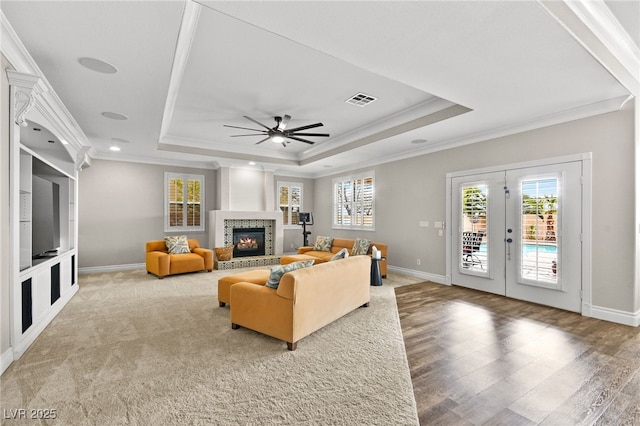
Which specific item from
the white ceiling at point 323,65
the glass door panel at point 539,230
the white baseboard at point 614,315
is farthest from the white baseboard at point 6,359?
the white baseboard at point 614,315

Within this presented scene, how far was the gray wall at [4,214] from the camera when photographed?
2.50 meters

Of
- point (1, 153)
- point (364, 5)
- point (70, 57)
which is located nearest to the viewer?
point (364, 5)

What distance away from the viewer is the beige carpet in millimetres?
1961

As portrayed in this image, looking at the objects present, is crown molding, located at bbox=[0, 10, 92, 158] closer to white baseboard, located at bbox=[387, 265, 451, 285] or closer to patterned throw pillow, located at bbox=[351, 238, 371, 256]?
patterned throw pillow, located at bbox=[351, 238, 371, 256]

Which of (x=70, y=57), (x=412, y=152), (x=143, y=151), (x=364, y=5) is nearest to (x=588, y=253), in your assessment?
(x=412, y=152)

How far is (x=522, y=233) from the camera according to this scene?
4508mm

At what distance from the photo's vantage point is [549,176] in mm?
4234

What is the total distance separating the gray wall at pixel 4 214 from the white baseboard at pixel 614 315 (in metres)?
6.31

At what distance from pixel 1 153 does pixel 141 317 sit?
88.8 inches

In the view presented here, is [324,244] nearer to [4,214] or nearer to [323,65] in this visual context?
[323,65]

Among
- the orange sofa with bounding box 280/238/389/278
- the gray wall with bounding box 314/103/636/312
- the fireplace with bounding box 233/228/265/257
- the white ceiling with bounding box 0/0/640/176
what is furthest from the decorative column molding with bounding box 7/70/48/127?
the gray wall with bounding box 314/103/636/312

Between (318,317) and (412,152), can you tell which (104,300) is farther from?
(412,152)

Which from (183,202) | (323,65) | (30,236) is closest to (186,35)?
(323,65)

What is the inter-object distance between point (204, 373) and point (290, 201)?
7.17 meters
